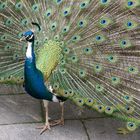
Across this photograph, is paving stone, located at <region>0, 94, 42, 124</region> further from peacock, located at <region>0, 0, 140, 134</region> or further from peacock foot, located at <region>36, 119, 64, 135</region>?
peacock, located at <region>0, 0, 140, 134</region>

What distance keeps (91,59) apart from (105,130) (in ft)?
2.32

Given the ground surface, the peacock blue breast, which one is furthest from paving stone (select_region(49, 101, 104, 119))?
the peacock blue breast

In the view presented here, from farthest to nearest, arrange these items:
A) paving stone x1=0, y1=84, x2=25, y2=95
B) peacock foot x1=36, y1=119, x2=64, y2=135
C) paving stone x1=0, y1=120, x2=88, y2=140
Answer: paving stone x1=0, y1=84, x2=25, y2=95
peacock foot x1=36, y1=119, x2=64, y2=135
paving stone x1=0, y1=120, x2=88, y2=140

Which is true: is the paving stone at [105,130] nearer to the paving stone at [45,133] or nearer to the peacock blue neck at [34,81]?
the paving stone at [45,133]

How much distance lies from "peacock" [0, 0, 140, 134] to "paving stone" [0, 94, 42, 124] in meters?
0.46

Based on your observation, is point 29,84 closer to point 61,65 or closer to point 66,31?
point 61,65

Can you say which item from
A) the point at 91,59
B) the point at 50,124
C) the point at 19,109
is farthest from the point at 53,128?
the point at 91,59

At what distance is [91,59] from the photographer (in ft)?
12.0

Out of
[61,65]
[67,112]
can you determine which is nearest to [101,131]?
[67,112]

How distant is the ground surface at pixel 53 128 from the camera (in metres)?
3.81

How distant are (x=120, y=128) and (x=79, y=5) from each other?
3.89 feet

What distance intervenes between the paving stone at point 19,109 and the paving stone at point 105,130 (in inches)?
19.9

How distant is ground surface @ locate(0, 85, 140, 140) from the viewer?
3.81 metres

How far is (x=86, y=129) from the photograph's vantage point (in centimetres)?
393
